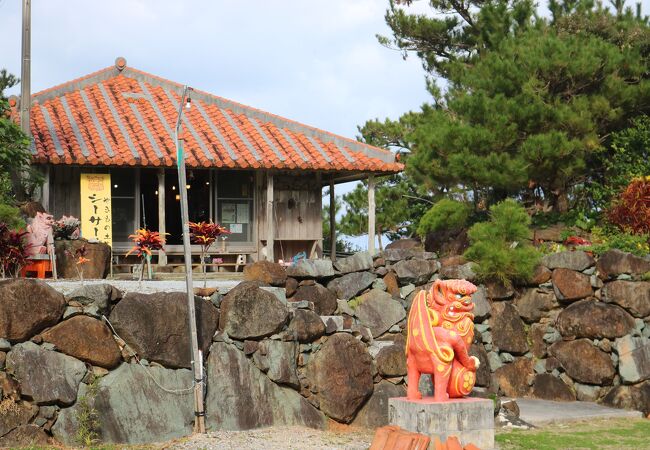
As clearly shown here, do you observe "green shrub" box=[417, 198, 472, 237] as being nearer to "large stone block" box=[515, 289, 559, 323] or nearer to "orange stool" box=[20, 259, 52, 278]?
"large stone block" box=[515, 289, 559, 323]

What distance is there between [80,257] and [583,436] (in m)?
8.10

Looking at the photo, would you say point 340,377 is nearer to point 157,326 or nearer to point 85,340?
point 157,326

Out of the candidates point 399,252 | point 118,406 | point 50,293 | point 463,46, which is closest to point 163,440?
point 118,406

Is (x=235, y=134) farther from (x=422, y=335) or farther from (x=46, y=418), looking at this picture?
(x=422, y=335)

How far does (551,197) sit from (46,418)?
1246 centimetres

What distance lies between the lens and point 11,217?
14.6 m

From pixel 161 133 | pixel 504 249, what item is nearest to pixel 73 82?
pixel 161 133

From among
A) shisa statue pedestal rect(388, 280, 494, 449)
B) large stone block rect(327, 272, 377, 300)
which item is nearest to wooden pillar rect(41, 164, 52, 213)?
large stone block rect(327, 272, 377, 300)

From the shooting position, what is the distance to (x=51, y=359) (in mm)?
12805

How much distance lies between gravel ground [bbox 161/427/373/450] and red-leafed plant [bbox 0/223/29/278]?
12.5ft

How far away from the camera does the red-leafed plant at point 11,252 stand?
1410 centimetres

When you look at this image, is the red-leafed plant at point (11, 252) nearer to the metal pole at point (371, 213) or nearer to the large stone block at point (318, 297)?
the large stone block at point (318, 297)

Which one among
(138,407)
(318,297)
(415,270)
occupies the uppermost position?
(415,270)

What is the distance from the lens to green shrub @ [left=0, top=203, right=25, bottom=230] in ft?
47.5
